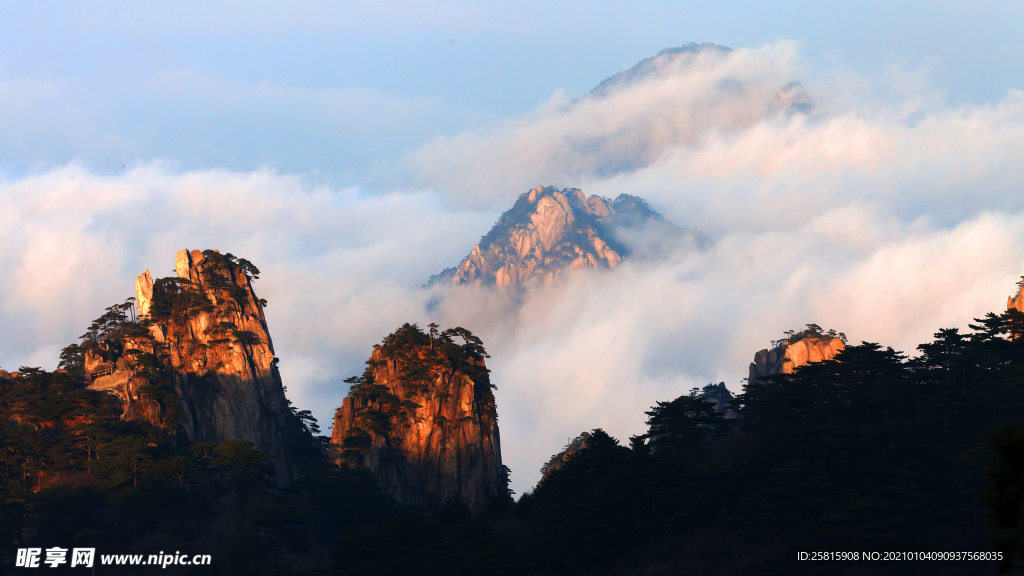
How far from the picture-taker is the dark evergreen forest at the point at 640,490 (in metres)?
65.1

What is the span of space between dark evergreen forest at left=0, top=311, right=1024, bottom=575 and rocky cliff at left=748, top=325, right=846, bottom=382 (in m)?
46.0

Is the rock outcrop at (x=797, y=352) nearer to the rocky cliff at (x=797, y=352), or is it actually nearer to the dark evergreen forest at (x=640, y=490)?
the rocky cliff at (x=797, y=352)

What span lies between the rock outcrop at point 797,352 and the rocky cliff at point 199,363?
231 ft

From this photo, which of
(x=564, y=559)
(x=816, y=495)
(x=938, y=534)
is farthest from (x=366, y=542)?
(x=938, y=534)

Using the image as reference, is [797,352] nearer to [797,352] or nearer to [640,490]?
[797,352]

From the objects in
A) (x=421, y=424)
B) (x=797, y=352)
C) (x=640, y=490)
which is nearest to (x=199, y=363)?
(x=421, y=424)

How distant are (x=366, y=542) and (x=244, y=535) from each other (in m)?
17.0

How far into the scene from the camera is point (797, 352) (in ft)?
439

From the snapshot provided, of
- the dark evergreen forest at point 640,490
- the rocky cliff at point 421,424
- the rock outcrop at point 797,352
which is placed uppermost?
the rock outcrop at point 797,352

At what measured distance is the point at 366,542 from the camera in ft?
240

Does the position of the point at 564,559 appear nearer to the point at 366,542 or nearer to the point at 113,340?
the point at 366,542

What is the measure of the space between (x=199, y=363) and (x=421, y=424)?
28.9m

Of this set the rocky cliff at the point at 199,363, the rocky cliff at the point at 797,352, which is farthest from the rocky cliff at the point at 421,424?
the rocky cliff at the point at 797,352

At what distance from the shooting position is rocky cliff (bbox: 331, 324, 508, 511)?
108 meters
